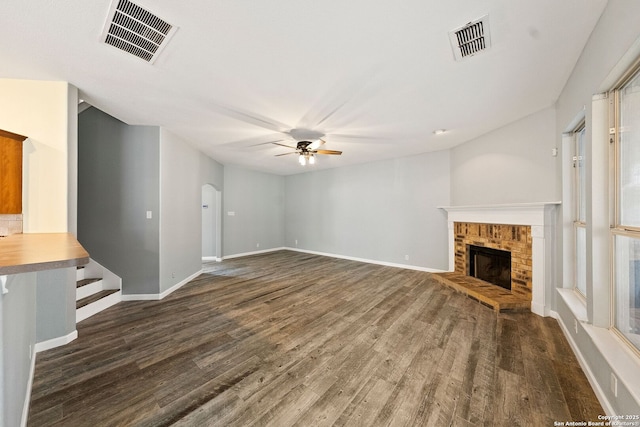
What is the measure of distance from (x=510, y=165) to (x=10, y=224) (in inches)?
239

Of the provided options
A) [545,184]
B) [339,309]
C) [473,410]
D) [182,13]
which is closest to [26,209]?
[182,13]

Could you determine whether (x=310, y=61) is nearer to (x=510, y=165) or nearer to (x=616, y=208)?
(x=616, y=208)

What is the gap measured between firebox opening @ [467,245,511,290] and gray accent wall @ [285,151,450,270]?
1.85 feet

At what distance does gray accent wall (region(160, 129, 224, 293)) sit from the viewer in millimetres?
3725

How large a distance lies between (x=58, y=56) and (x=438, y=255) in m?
6.05

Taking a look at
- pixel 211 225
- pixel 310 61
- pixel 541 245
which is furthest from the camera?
pixel 211 225

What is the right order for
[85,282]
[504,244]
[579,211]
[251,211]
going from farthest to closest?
[251,211] → [504,244] → [85,282] → [579,211]

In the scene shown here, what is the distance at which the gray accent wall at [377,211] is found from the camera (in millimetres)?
5047

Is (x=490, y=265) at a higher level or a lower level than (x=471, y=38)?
lower

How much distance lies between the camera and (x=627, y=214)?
1.65 metres

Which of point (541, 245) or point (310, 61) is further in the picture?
point (541, 245)

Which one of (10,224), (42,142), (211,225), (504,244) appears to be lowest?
(504,244)

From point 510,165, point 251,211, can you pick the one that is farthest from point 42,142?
point 510,165

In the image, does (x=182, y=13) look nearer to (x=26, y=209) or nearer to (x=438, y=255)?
(x=26, y=209)
